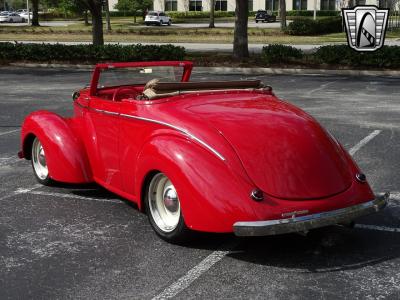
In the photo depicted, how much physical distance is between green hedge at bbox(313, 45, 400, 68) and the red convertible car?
613 inches

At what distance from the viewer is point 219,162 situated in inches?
183

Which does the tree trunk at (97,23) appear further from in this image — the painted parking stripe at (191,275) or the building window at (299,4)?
the building window at (299,4)

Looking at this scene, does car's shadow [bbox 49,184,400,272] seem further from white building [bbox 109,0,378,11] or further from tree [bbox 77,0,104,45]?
white building [bbox 109,0,378,11]

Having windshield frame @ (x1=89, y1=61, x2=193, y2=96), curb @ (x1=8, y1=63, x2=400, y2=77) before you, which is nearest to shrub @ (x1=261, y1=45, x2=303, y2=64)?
curb @ (x1=8, y1=63, x2=400, y2=77)

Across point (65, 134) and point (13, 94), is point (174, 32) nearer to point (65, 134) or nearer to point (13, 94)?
point (13, 94)

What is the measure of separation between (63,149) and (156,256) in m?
1.96

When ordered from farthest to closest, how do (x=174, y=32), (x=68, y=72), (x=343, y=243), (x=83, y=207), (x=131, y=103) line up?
(x=174, y=32), (x=68, y=72), (x=83, y=207), (x=131, y=103), (x=343, y=243)

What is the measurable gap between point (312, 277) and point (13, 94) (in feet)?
40.0

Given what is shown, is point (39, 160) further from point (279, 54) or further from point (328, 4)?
point (328, 4)

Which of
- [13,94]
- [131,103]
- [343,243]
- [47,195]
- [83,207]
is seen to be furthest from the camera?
[13,94]

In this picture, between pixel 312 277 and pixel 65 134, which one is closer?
pixel 312 277

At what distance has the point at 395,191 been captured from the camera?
645 centimetres

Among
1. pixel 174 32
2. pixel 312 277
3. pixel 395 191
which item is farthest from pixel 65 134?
pixel 174 32

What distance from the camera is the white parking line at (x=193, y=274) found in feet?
13.5
